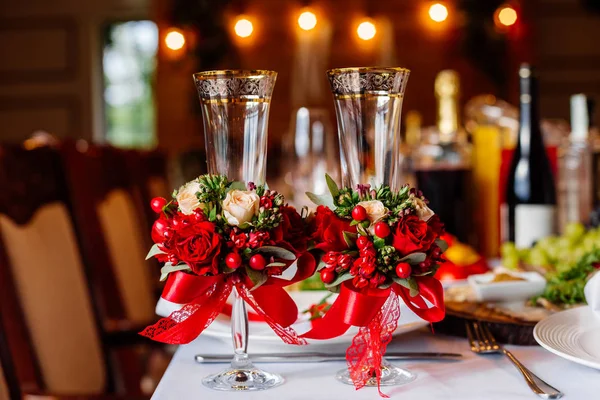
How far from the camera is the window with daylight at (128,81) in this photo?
802 centimetres

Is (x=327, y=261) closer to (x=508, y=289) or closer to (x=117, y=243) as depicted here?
(x=508, y=289)

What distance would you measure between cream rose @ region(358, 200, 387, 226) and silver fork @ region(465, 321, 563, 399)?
202mm

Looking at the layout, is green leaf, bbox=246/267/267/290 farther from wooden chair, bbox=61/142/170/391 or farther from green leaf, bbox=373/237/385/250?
wooden chair, bbox=61/142/170/391

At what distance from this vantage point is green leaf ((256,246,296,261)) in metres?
0.73

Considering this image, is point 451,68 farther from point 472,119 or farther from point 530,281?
point 530,281

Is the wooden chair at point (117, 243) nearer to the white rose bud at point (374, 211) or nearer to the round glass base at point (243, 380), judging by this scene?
the round glass base at point (243, 380)

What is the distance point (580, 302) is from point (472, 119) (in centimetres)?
132

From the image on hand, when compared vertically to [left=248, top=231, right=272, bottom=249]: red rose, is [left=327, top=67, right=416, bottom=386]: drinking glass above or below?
above

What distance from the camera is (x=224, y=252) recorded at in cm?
73

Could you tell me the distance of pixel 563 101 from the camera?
6477mm

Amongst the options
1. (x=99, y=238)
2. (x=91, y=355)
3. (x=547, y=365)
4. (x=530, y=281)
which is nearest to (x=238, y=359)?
(x=547, y=365)

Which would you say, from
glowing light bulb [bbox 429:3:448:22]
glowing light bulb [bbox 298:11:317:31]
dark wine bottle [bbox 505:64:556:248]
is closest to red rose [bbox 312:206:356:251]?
dark wine bottle [bbox 505:64:556:248]

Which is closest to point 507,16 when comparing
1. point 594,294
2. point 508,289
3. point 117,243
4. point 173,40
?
point 173,40


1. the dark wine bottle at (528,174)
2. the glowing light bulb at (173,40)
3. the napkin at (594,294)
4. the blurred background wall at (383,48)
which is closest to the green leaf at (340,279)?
the napkin at (594,294)
